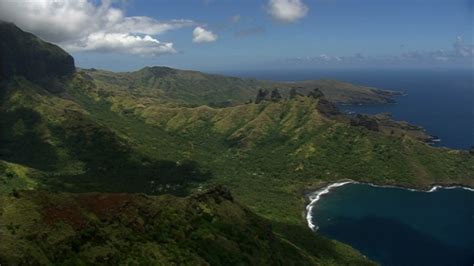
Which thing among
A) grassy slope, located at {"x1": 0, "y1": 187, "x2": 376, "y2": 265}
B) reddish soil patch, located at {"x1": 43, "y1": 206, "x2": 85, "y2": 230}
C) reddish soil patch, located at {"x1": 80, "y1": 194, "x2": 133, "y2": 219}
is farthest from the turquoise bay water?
reddish soil patch, located at {"x1": 43, "y1": 206, "x2": 85, "y2": 230}

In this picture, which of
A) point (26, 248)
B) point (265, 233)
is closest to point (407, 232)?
point (265, 233)

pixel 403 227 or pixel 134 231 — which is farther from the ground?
pixel 134 231

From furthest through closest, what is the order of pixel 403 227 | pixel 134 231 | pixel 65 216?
1. pixel 403 227
2. pixel 134 231
3. pixel 65 216

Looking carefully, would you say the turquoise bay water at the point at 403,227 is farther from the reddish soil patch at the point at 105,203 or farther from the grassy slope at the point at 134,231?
the reddish soil patch at the point at 105,203

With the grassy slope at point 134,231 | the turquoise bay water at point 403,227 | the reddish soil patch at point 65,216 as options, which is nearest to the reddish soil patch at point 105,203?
the grassy slope at point 134,231

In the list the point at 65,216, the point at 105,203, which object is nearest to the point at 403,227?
the point at 105,203

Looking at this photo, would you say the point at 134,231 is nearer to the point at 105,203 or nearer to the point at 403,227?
the point at 105,203

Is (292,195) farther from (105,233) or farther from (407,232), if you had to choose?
(105,233)

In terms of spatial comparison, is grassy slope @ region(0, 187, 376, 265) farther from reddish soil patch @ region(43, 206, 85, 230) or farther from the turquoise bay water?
the turquoise bay water
